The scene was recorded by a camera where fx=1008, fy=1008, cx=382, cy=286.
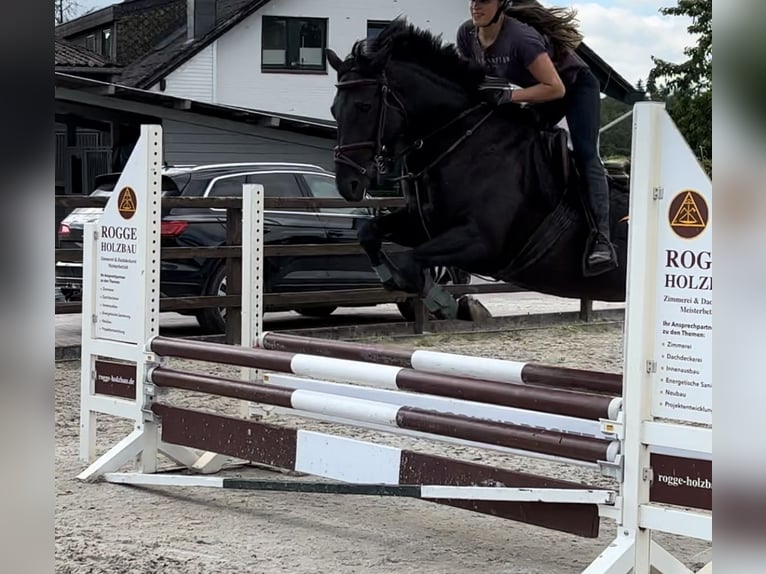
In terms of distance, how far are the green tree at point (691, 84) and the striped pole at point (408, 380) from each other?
31.1 inches

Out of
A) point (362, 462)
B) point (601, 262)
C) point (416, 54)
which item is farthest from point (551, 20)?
Answer: point (362, 462)

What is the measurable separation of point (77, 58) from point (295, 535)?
378 inches

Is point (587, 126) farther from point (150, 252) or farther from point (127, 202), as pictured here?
point (127, 202)

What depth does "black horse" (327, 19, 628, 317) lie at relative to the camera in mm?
2986

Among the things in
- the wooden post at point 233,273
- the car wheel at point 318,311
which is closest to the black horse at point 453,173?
the wooden post at point 233,273

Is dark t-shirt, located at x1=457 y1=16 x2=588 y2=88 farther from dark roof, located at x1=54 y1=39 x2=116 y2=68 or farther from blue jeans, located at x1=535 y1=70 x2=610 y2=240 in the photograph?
dark roof, located at x1=54 y1=39 x2=116 y2=68

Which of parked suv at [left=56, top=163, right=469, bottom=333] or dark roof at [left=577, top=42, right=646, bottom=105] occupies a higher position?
dark roof at [left=577, top=42, right=646, bottom=105]

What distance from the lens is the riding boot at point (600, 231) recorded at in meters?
3.12

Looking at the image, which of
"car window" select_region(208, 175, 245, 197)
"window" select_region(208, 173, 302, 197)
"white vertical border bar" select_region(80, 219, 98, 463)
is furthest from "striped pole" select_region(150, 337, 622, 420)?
"car window" select_region(208, 175, 245, 197)

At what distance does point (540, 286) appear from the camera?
3.28 meters

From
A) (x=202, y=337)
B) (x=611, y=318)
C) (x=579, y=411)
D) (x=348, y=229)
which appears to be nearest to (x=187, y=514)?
(x=579, y=411)

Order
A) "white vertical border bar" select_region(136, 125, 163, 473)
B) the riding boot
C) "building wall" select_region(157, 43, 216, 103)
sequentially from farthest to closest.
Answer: "building wall" select_region(157, 43, 216, 103)
"white vertical border bar" select_region(136, 125, 163, 473)
the riding boot

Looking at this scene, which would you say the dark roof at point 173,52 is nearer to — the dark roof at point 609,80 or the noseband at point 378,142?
the noseband at point 378,142

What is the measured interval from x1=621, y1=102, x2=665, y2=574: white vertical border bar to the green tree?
0.09m
